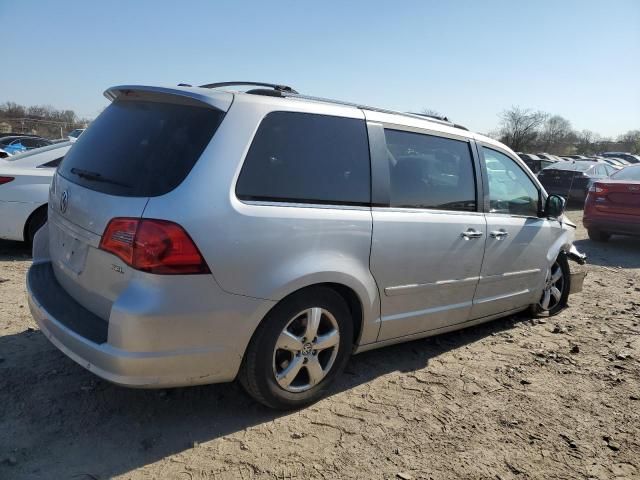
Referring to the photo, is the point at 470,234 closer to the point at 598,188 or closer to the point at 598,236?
the point at 598,188

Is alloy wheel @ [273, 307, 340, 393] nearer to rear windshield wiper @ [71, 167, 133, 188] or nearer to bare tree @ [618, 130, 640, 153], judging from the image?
rear windshield wiper @ [71, 167, 133, 188]

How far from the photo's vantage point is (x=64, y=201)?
2895 millimetres

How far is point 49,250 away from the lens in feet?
10.8

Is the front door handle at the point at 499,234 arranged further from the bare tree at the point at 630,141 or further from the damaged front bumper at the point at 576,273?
the bare tree at the point at 630,141

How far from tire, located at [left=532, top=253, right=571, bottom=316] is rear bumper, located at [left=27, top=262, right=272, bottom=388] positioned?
342 cm

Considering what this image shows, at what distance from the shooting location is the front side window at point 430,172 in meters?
3.37

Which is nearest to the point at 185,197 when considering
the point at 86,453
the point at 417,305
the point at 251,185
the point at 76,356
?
the point at 251,185

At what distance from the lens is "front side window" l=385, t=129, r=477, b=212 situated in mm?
3373

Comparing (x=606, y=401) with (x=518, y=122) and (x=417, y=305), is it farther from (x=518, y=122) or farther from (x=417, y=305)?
(x=518, y=122)

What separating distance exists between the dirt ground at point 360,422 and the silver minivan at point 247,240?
29 cm

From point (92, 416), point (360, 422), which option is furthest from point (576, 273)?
point (92, 416)

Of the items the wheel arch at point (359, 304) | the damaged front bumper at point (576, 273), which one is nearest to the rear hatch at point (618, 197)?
the damaged front bumper at point (576, 273)

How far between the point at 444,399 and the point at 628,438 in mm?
1064

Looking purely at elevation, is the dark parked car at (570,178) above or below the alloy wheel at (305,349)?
above
